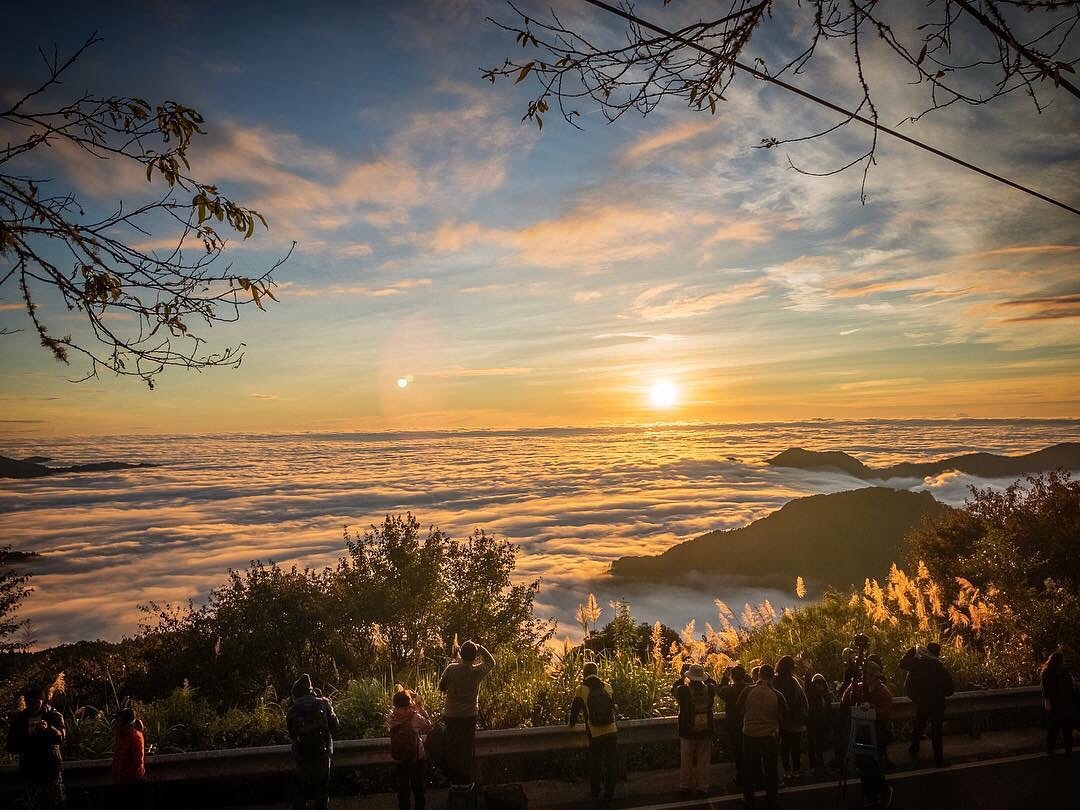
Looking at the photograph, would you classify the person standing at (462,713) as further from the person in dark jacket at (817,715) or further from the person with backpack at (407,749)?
the person in dark jacket at (817,715)

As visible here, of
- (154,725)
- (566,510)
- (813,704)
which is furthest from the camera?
(566,510)

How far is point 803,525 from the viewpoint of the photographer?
319 feet

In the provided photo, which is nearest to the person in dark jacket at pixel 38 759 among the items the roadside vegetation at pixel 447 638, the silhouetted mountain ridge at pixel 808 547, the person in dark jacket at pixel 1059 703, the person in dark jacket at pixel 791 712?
the roadside vegetation at pixel 447 638

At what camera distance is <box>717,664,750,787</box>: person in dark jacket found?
822 cm

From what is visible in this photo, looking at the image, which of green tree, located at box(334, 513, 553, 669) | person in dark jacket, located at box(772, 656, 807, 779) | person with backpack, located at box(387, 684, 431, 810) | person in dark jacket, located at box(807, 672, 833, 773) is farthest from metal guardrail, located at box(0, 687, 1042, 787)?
green tree, located at box(334, 513, 553, 669)

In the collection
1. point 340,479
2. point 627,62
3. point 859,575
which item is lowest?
point 859,575

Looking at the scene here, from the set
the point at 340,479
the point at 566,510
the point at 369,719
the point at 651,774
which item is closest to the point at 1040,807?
the point at 651,774

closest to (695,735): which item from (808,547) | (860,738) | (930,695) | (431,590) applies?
(860,738)

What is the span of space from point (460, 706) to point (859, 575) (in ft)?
313

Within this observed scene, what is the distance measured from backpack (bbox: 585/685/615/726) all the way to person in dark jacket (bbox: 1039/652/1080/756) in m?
7.09

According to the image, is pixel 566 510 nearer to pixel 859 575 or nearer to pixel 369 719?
pixel 859 575

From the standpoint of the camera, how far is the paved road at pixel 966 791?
7.52 metres

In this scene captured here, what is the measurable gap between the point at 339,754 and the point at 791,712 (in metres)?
5.82

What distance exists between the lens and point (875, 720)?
303 inches
